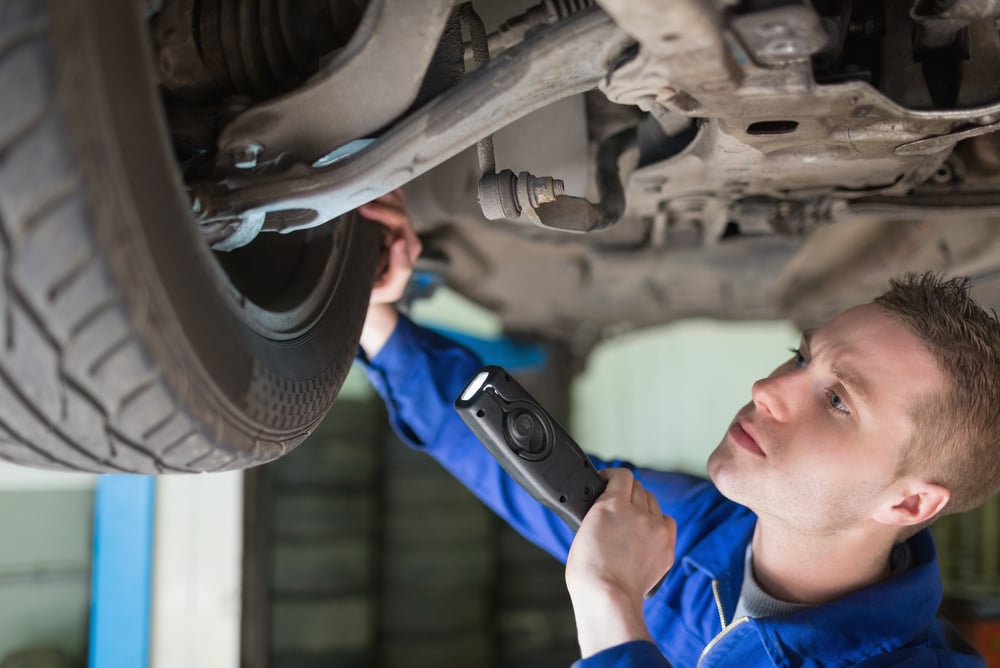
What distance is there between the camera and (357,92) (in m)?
0.67

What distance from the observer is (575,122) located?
1030mm

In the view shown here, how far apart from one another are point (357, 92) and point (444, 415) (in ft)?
1.76

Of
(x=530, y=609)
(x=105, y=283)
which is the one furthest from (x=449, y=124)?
(x=530, y=609)

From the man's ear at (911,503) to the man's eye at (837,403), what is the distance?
102 millimetres

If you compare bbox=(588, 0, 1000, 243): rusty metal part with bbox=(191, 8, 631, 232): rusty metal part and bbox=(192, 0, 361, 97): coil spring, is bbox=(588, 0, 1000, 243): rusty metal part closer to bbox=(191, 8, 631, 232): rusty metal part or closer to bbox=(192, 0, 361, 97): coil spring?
bbox=(191, 8, 631, 232): rusty metal part

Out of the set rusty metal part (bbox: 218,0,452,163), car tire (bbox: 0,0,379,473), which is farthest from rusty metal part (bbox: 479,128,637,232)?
car tire (bbox: 0,0,379,473)

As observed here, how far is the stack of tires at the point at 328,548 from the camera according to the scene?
2.10 metres

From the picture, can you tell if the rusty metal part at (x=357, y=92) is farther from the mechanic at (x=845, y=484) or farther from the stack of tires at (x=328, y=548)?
the stack of tires at (x=328, y=548)

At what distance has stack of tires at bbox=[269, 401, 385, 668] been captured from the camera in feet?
6.88

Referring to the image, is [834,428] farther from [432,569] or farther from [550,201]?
[432,569]

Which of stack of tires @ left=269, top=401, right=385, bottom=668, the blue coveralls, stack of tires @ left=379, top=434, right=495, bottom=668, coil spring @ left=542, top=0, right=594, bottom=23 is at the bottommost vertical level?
stack of tires @ left=379, top=434, right=495, bottom=668

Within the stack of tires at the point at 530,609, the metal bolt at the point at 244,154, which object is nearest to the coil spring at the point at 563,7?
the metal bolt at the point at 244,154

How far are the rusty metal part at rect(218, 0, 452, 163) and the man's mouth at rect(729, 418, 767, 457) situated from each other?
512 millimetres

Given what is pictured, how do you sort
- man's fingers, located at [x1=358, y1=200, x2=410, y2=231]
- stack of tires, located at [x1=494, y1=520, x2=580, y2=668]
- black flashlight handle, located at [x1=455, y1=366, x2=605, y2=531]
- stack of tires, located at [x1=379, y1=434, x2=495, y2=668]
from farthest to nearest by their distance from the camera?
stack of tires, located at [x1=494, y1=520, x2=580, y2=668], stack of tires, located at [x1=379, y1=434, x2=495, y2=668], man's fingers, located at [x1=358, y1=200, x2=410, y2=231], black flashlight handle, located at [x1=455, y1=366, x2=605, y2=531]
